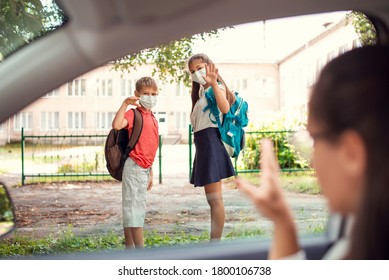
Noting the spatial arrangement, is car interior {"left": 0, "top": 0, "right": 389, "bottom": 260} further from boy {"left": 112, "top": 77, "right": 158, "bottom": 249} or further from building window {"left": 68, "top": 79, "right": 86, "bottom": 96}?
boy {"left": 112, "top": 77, "right": 158, "bottom": 249}

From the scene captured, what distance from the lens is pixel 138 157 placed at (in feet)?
9.59

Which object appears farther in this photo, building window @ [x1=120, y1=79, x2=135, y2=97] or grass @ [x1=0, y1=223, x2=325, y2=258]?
building window @ [x1=120, y1=79, x2=135, y2=97]

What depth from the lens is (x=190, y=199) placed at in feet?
17.5

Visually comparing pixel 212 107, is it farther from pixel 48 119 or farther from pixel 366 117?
pixel 366 117

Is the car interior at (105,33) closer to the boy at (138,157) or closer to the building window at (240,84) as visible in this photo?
the boy at (138,157)

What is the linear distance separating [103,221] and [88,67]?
3260 mm

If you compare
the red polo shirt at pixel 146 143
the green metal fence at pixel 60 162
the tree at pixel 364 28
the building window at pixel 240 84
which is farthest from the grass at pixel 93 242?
the green metal fence at pixel 60 162

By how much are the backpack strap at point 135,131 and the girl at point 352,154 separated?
74.5 inches

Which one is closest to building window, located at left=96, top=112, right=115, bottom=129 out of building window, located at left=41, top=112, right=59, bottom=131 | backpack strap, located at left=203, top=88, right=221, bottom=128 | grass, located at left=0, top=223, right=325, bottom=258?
building window, located at left=41, top=112, right=59, bottom=131

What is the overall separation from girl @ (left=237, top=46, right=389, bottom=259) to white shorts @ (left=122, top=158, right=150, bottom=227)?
1.97 meters

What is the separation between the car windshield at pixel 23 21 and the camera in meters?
1.55

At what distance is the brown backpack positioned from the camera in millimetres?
2879

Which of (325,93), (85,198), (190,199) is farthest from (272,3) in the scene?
(85,198)
